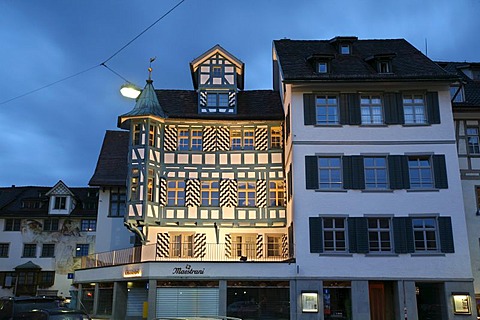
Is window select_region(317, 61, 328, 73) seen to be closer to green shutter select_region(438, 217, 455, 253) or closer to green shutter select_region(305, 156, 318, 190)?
green shutter select_region(305, 156, 318, 190)

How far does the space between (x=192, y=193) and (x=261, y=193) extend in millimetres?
3842

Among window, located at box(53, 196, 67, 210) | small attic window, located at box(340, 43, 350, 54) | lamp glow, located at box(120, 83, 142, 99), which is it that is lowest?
lamp glow, located at box(120, 83, 142, 99)

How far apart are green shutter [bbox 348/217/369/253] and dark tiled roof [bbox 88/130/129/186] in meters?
17.3

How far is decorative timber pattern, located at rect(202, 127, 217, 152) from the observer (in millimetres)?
29344

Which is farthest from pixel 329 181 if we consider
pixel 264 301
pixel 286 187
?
pixel 264 301

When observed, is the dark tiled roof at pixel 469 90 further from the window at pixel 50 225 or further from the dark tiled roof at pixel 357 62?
the window at pixel 50 225

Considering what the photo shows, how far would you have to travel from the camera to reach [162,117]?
28.9 meters

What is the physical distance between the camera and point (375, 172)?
24641mm

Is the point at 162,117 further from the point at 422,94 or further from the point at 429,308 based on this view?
the point at 429,308

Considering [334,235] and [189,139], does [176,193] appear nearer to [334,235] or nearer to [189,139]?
[189,139]

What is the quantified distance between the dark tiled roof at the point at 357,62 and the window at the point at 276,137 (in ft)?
13.6

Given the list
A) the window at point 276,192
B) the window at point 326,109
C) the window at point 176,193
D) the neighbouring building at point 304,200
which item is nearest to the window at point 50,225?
the neighbouring building at point 304,200

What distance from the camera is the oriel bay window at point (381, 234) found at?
23.5 meters

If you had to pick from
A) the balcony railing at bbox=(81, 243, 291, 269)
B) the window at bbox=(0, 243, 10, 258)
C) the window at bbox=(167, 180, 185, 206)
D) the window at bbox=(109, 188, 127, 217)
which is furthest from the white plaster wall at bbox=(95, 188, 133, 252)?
the window at bbox=(0, 243, 10, 258)
